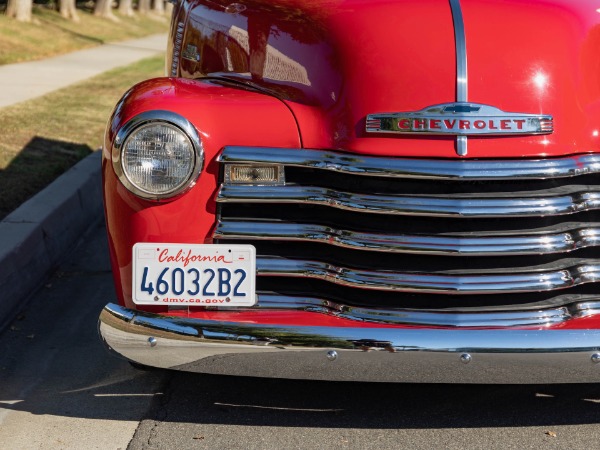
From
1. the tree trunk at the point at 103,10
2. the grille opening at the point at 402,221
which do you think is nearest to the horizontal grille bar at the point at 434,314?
the grille opening at the point at 402,221

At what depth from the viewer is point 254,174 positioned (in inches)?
133

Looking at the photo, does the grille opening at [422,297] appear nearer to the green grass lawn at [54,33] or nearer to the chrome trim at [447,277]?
the chrome trim at [447,277]

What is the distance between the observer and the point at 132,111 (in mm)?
3443

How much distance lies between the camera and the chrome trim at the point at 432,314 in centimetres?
333

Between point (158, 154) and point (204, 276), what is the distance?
0.41m

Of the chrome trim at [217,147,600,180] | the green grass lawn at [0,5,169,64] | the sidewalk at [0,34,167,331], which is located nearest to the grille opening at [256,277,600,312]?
the chrome trim at [217,147,600,180]

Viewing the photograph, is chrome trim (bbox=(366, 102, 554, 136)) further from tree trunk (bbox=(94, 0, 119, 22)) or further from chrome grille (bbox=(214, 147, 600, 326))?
tree trunk (bbox=(94, 0, 119, 22))

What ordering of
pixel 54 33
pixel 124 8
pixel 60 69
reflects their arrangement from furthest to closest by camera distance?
1. pixel 124 8
2. pixel 54 33
3. pixel 60 69

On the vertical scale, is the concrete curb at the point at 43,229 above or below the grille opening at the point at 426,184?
below

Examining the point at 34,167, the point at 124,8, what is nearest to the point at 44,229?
the point at 34,167

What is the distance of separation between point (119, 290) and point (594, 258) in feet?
5.02

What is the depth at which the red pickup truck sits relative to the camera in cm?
324

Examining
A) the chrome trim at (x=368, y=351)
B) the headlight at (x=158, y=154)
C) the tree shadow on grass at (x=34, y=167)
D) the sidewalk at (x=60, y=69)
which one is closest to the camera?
the chrome trim at (x=368, y=351)

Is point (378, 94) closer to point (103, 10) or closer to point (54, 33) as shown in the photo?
point (54, 33)
